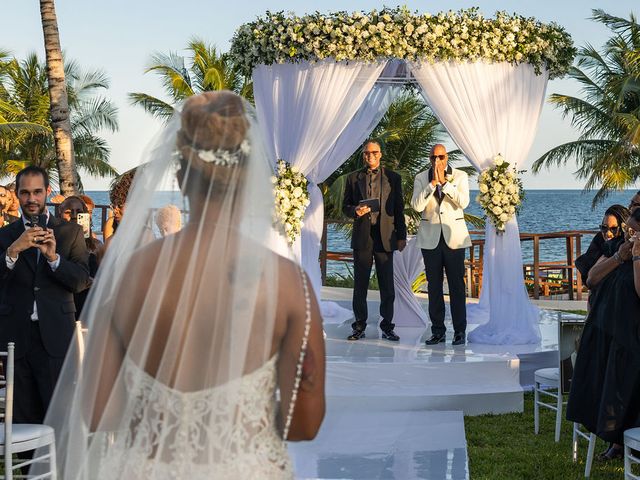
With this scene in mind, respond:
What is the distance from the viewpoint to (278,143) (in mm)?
9867

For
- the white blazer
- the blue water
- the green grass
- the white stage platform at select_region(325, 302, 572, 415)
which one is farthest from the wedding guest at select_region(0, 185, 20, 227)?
the blue water

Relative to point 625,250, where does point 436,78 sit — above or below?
above

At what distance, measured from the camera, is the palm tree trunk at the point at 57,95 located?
1195cm

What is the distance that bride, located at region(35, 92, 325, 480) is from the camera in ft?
7.82

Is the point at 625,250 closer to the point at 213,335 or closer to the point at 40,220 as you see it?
the point at 40,220

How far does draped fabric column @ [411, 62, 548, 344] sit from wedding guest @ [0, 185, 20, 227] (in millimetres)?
3953

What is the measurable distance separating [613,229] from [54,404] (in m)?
4.84

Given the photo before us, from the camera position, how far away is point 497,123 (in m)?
9.71

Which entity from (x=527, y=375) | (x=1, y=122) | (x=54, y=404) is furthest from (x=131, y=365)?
(x=1, y=122)

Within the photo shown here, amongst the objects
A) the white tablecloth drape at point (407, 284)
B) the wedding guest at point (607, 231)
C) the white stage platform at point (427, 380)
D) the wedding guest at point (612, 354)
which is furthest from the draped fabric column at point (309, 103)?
the wedding guest at point (612, 354)

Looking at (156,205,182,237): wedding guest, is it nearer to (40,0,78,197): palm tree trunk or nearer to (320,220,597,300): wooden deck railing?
(40,0,78,197): palm tree trunk

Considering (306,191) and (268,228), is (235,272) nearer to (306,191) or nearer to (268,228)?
(268,228)

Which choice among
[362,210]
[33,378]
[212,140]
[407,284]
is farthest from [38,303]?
[407,284]

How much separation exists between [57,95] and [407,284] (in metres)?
4.81
